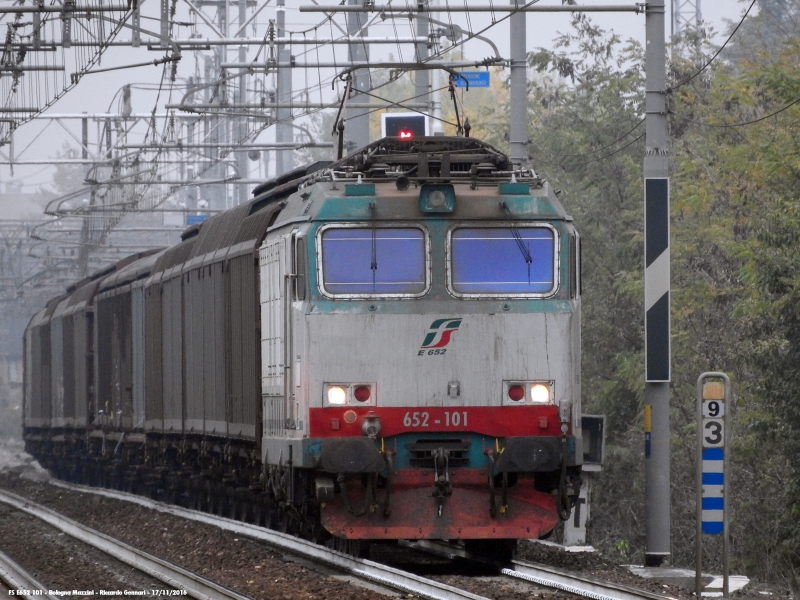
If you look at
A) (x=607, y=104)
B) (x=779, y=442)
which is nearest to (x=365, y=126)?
(x=779, y=442)

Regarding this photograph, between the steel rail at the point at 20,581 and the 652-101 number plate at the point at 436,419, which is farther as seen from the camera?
the 652-101 number plate at the point at 436,419

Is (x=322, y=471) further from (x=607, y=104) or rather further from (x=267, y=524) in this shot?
(x=607, y=104)

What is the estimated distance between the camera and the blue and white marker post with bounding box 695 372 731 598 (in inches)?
425

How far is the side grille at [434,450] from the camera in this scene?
1199 cm

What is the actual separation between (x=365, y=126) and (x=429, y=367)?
49.2 feet

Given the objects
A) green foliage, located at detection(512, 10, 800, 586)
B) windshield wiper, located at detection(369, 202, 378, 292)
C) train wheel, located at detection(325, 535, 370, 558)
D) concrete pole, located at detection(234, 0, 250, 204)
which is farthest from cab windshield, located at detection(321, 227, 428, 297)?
concrete pole, located at detection(234, 0, 250, 204)

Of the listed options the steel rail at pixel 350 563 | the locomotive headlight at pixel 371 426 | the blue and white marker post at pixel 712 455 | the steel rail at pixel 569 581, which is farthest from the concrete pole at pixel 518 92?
the blue and white marker post at pixel 712 455

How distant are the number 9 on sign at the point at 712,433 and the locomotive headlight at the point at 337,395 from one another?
2806 millimetres

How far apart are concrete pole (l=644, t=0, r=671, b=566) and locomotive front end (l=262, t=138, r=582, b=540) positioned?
6.84 ft

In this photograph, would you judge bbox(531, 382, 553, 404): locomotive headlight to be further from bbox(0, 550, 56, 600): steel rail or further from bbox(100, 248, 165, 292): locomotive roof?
bbox(100, 248, 165, 292): locomotive roof

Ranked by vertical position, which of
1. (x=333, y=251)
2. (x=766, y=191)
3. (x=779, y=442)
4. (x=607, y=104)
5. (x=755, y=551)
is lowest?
(x=755, y=551)

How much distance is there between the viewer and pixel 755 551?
72.5ft

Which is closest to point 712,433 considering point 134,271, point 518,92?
point 518,92

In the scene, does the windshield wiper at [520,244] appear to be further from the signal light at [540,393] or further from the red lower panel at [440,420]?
the red lower panel at [440,420]
